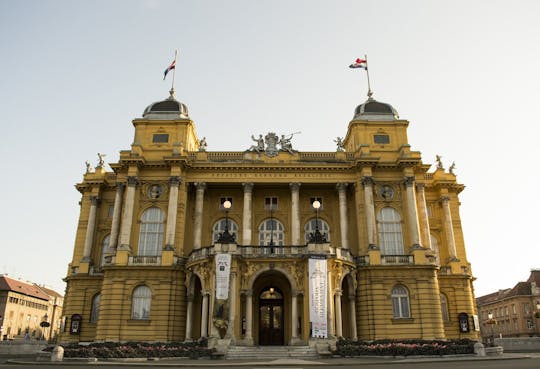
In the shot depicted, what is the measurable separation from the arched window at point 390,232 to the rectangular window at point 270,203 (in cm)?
1011

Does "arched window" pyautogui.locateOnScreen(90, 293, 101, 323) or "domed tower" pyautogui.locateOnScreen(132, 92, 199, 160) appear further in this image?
"domed tower" pyautogui.locateOnScreen(132, 92, 199, 160)

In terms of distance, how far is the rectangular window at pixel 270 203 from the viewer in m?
44.7

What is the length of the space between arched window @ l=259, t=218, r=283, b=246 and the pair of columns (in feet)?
7.66

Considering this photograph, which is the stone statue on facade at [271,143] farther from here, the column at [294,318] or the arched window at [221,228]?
the column at [294,318]

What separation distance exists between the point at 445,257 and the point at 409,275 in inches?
347

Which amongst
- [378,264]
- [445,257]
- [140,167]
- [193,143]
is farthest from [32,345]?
[445,257]

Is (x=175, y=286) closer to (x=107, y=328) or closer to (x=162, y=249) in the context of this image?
(x=162, y=249)

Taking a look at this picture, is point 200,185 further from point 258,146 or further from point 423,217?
point 423,217

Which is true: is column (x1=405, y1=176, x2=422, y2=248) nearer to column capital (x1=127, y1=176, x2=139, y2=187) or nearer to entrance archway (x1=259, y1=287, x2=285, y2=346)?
entrance archway (x1=259, y1=287, x2=285, y2=346)

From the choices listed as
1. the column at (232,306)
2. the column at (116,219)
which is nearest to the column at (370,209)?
the column at (232,306)

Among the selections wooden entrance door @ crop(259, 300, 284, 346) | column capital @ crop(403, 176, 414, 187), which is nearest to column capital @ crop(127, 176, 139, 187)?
wooden entrance door @ crop(259, 300, 284, 346)

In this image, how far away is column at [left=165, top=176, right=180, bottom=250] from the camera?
40.2m

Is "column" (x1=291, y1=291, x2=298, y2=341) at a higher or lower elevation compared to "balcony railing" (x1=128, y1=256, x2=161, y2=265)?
lower

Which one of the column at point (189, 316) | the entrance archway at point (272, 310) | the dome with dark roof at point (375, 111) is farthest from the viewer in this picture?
the dome with dark roof at point (375, 111)
